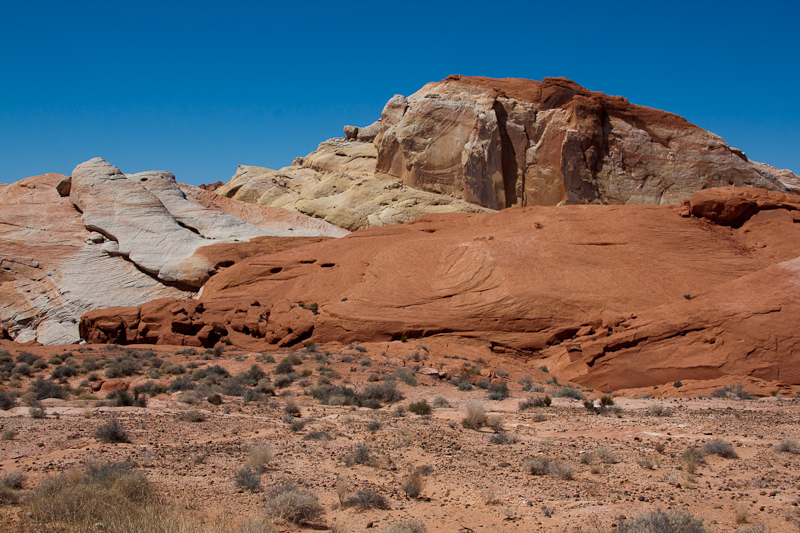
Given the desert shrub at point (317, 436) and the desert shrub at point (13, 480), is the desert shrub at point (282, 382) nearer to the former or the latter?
the desert shrub at point (317, 436)

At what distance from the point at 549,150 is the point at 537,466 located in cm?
3586

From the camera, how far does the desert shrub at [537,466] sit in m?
7.43

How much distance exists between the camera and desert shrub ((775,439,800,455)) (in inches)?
314

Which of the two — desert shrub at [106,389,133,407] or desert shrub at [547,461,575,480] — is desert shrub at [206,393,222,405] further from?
desert shrub at [547,461,575,480]

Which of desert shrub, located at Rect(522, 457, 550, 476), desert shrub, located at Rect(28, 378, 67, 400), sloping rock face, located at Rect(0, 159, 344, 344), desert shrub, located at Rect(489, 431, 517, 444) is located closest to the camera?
desert shrub, located at Rect(522, 457, 550, 476)

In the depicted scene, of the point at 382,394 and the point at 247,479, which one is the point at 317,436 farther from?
the point at 382,394

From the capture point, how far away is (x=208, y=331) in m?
22.0

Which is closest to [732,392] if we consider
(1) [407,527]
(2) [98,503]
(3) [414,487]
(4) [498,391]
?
(4) [498,391]

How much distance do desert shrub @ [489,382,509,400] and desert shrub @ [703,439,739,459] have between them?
6.33 metres

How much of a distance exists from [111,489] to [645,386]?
48.4 feet

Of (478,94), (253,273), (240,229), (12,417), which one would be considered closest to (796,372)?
(12,417)

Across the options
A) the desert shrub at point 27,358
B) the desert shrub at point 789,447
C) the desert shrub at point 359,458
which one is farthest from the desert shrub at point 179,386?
the desert shrub at point 789,447

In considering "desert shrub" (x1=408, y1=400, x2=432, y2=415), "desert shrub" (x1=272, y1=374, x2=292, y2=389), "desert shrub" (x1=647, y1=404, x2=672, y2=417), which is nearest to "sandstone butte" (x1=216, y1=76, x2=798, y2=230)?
"desert shrub" (x1=272, y1=374, x2=292, y2=389)

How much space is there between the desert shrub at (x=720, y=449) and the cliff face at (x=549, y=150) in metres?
31.1
